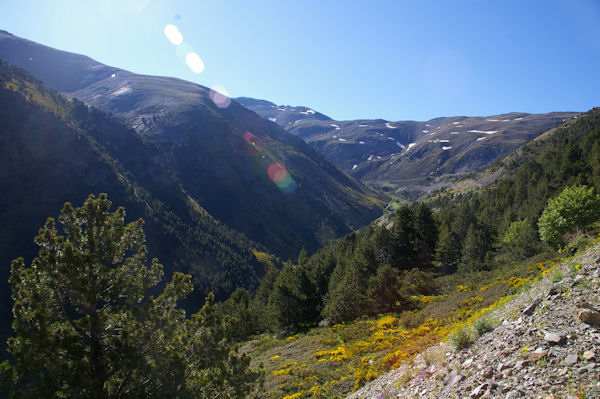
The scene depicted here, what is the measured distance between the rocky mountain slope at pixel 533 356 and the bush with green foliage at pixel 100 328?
7480 mm

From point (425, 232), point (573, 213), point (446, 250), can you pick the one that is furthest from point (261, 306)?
point (573, 213)

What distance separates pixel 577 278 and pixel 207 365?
539 inches

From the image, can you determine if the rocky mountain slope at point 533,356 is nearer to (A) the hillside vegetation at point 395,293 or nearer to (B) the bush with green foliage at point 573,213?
(A) the hillside vegetation at point 395,293

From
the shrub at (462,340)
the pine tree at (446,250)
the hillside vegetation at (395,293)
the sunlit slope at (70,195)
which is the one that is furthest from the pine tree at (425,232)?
the sunlit slope at (70,195)

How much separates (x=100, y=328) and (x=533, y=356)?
41.9ft

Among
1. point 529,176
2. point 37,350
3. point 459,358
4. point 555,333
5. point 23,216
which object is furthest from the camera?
point 23,216

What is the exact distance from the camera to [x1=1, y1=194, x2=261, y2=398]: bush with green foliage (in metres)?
9.09

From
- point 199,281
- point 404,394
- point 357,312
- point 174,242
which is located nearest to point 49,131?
point 174,242

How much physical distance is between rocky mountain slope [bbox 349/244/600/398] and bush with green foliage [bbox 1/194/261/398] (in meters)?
7.48

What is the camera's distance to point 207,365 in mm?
12477

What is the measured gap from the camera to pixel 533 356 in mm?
7215

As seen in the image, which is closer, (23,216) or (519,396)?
(519,396)

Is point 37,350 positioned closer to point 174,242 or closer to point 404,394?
point 404,394

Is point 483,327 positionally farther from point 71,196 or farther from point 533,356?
point 71,196
